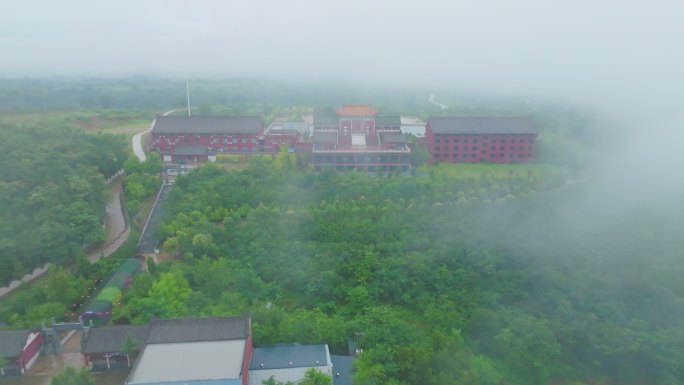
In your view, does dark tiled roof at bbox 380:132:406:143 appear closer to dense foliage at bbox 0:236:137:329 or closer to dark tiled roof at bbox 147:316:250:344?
dense foliage at bbox 0:236:137:329

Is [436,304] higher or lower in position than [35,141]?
lower

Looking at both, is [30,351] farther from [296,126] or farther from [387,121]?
[387,121]

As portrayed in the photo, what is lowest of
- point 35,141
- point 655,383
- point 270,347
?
point 655,383

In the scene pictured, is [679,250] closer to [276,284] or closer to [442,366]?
[442,366]

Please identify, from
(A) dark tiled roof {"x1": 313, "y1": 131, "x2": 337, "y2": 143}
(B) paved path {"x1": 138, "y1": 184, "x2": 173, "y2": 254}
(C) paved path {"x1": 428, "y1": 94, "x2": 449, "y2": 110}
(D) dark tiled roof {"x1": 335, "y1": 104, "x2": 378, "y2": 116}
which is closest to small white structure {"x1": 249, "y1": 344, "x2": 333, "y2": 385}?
(B) paved path {"x1": 138, "y1": 184, "x2": 173, "y2": 254}

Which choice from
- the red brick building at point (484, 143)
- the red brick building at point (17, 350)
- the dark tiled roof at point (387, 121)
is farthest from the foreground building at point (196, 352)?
the dark tiled roof at point (387, 121)

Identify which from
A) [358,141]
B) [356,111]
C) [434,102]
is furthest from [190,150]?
[434,102]

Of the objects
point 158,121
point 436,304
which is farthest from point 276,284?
point 158,121
